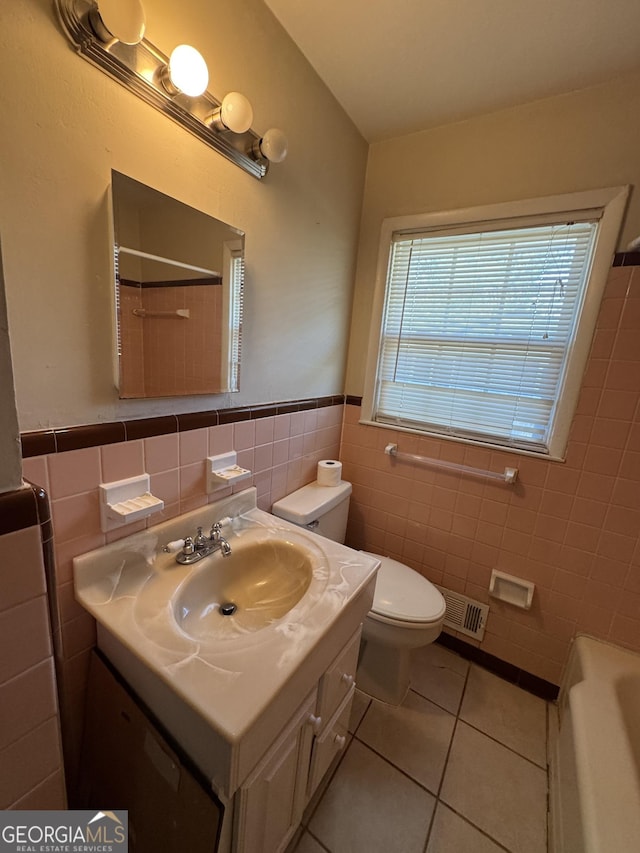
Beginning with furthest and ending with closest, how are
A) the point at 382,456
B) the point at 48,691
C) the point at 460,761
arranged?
→ 1. the point at 382,456
2. the point at 460,761
3. the point at 48,691

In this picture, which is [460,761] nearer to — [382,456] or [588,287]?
[382,456]

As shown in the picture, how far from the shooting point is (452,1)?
0.95 m

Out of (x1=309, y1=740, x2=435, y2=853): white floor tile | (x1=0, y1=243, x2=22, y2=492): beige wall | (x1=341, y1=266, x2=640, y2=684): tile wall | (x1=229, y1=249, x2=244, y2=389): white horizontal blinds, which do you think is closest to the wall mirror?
(x1=229, y1=249, x2=244, y2=389): white horizontal blinds

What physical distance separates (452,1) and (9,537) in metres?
1.68

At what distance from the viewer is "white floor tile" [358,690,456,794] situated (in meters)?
1.19

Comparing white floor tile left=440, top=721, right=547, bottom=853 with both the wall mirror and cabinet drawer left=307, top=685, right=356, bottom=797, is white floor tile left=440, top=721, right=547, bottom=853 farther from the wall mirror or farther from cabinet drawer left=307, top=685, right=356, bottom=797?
the wall mirror

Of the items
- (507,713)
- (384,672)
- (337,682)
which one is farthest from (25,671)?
(507,713)

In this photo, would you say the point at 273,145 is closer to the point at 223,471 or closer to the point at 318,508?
the point at 223,471

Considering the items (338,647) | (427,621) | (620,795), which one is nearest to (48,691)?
(338,647)

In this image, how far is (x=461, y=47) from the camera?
1.07 m

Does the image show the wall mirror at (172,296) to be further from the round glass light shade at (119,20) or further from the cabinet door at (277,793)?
the cabinet door at (277,793)

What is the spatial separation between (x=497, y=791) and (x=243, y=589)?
1139mm
